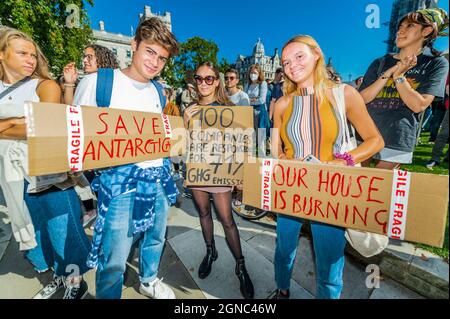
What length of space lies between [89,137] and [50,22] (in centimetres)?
1532

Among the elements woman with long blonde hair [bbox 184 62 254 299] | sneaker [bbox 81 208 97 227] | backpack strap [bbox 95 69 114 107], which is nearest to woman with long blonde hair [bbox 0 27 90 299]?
backpack strap [bbox 95 69 114 107]

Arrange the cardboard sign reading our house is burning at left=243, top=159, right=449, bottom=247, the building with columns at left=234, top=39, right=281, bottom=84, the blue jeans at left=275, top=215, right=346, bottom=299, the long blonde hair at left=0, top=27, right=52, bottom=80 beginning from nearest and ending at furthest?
the cardboard sign reading our house is burning at left=243, top=159, right=449, bottom=247
the blue jeans at left=275, top=215, right=346, bottom=299
the long blonde hair at left=0, top=27, right=52, bottom=80
the building with columns at left=234, top=39, right=281, bottom=84

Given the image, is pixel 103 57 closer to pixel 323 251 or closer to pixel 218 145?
pixel 218 145

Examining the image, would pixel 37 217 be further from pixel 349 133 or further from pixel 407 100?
pixel 407 100

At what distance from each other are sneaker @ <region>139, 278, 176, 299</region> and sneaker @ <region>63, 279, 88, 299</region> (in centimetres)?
57

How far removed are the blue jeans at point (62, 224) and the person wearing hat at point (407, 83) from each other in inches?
111

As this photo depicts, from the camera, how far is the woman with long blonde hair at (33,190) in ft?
5.47

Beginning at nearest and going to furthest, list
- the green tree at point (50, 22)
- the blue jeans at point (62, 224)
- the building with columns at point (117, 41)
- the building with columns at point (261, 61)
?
1. the blue jeans at point (62, 224)
2. the green tree at point (50, 22)
3. the building with columns at point (117, 41)
4. the building with columns at point (261, 61)

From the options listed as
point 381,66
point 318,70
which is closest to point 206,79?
point 318,70

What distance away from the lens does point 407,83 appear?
6.06ft

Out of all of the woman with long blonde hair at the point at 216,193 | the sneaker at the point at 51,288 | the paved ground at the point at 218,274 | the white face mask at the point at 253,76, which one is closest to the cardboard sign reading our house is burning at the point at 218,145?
the woman with long blonde hair at the point at 216,193

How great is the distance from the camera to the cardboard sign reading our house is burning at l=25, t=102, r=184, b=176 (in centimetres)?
114

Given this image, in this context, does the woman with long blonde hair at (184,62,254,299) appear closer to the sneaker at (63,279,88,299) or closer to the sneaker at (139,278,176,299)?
the sneaker at (139,278,176,299)

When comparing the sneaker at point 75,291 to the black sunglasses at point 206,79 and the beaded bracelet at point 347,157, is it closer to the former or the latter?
the black sunglasses at point 206,79
